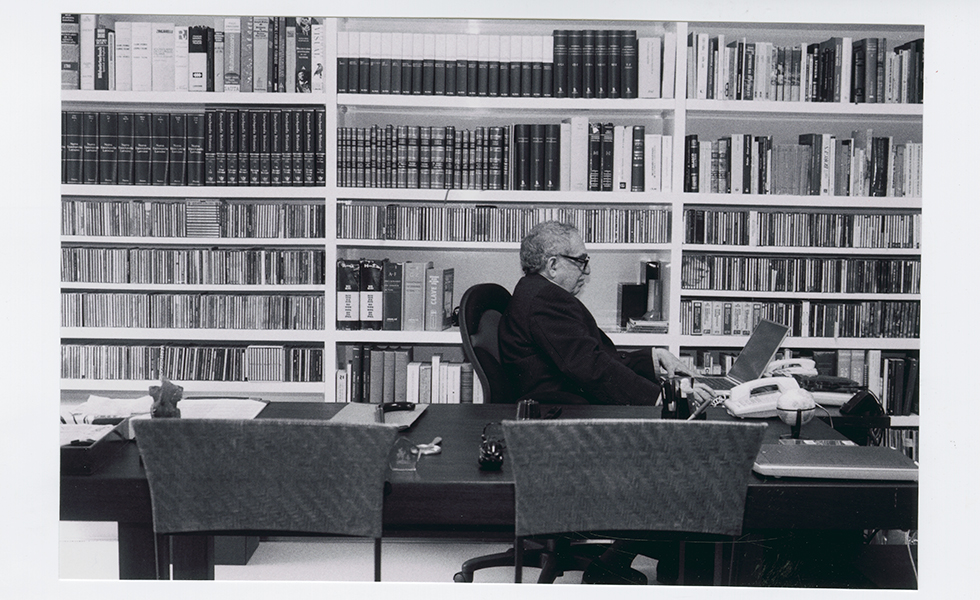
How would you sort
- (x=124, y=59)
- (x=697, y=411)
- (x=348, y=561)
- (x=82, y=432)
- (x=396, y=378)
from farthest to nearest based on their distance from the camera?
(x=396, y=378) → (x=124, y=59) → (x=348, y=561) → (x=697, y=411) → (x=82, y=432)

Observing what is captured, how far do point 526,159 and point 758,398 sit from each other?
1578mm

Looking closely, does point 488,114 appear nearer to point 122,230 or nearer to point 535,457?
point 122,230

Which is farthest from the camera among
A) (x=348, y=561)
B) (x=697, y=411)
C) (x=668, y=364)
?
(x=668, y=364)

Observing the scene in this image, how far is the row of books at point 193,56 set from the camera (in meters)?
3.68

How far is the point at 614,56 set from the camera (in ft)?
12.3

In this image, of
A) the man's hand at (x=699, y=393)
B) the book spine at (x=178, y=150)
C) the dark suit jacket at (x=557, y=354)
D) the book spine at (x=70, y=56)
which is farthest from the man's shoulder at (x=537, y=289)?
the book spine at (x=70, y=56)

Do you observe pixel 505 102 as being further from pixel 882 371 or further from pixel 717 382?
pixel 882 371

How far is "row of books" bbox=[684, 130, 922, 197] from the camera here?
12.5 ft

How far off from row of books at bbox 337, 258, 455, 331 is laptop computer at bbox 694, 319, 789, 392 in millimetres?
1149

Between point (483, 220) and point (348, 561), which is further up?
point (483, 220)

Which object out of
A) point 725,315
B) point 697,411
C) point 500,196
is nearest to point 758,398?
point 697,411

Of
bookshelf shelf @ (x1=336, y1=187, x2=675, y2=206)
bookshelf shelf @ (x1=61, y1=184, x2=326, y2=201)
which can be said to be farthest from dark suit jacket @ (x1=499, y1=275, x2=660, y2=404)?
bookshelf shelf @ (x1=61, y1=184, x2=326, y2=201)

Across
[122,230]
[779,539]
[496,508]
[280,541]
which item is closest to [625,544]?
[779,539]

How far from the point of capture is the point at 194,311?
3834 millimetres
